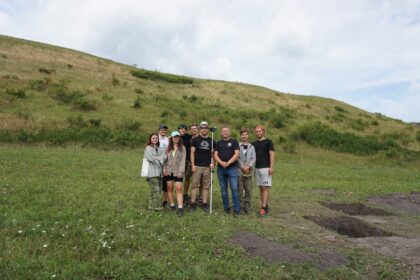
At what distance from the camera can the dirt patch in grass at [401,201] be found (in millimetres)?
13652

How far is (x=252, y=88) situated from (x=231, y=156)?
4570 centimetres

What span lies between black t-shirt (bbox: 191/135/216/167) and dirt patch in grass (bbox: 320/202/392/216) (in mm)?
5130

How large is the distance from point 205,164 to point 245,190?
4.42 feet

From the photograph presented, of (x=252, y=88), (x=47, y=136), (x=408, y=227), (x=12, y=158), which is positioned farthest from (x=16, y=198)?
(x=252, y=88)

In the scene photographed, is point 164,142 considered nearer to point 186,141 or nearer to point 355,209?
point 186,141

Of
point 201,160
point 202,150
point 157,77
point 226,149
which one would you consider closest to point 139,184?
point 201,160

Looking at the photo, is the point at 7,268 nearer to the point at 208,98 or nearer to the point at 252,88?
the point at 208,98

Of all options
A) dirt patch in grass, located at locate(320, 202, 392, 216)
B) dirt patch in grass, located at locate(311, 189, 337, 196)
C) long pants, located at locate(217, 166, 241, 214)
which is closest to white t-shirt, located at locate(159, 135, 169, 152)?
long pants, located at locate(217, 166, 241, 214)

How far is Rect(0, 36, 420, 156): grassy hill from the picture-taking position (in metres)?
25.6

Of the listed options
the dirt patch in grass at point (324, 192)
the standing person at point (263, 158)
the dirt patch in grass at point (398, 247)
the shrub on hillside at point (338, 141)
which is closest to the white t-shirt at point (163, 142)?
the standing person at point (263, 158)

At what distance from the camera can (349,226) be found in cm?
1030

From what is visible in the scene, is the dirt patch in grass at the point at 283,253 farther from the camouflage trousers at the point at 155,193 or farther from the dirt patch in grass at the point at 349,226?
the camouflage trousers at the point at 155,193

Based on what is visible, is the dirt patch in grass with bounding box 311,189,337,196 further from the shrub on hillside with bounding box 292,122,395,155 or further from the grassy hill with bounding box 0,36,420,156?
the shrub on hillside with bounding box 292,122,395,155

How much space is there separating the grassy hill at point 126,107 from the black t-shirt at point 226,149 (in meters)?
16.1
